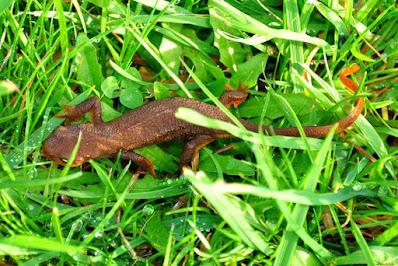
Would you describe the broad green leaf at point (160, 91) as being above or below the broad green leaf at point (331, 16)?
below

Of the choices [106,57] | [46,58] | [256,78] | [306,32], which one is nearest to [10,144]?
[46,58]

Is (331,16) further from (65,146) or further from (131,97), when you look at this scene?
(65,146)

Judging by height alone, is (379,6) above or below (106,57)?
above

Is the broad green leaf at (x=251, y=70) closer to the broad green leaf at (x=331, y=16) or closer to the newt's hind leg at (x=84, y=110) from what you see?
Answer: the broad green leaf at (x=331, y=16)

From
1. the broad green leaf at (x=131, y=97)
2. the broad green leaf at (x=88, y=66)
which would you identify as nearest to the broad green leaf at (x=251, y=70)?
the broad green leaf at (x=131, y=97)

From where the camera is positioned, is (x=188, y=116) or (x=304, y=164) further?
(x=304, y=164)

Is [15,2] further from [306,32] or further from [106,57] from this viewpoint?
[306,32]
